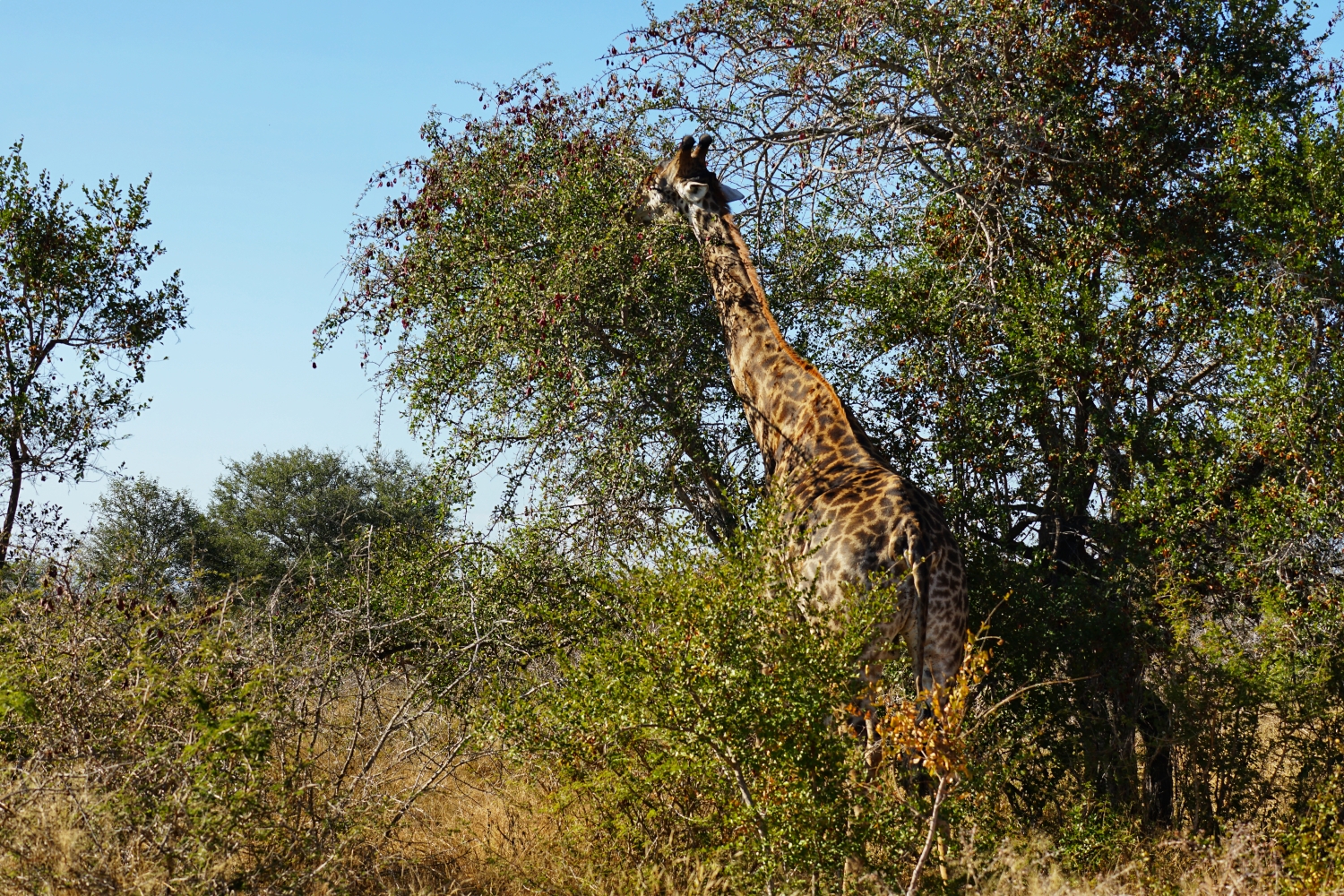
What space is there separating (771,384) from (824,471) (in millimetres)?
965

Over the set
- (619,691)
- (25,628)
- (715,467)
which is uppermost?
(715,467)

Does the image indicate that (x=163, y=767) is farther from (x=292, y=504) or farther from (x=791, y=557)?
(x=292, y=504)

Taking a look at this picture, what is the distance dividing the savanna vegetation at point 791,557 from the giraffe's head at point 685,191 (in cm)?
19

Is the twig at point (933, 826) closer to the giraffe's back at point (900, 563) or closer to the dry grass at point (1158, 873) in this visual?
the dry grass at point (1158, 873)

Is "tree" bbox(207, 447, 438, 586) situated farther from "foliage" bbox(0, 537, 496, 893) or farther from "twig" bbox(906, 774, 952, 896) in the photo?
"twig" bbox(906, 774, 952, 896)

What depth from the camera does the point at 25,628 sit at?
254 inches

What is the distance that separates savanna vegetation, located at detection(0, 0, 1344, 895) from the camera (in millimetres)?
5312

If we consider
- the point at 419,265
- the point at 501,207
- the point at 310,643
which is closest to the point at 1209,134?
the point at 501,207

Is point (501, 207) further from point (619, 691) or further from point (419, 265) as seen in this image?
point (619, 691)

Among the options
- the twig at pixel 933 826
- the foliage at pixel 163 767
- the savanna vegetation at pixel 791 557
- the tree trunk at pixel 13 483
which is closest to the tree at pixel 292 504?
the tree trunk at pixel 13 483

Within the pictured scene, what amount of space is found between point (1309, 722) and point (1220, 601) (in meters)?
0.94

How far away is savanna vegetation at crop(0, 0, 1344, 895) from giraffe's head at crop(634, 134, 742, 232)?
19 cm

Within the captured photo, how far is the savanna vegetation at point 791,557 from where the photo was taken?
5.31m

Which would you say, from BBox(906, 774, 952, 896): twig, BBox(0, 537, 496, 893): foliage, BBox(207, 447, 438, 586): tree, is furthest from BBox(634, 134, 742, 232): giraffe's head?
BBox(207, 447, 438, 586): tree
